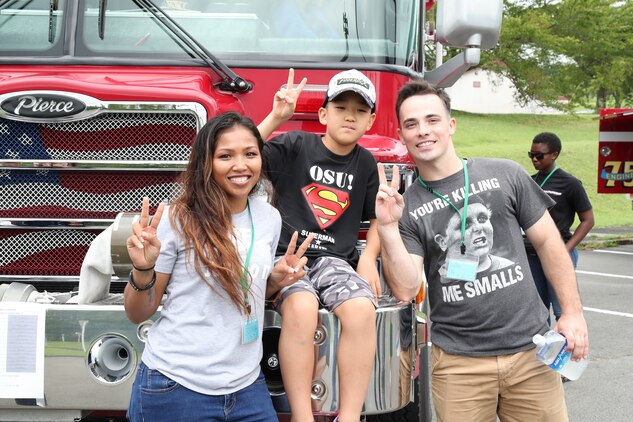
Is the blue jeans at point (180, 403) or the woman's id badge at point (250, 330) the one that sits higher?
the woman's id badge at point (250, 330)

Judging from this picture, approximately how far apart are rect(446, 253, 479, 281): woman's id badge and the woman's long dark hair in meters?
0.76

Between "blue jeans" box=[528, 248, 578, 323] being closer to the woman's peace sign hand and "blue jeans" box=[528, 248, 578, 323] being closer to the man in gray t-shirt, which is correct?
the man in gray t-shirt

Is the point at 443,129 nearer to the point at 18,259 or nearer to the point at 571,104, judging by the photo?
the point at 18,259

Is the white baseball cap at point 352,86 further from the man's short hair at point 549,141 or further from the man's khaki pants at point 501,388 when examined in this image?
the man's short hair at point 549,141

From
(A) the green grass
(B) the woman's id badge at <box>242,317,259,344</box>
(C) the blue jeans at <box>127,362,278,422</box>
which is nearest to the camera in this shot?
(C) the blue jeans at <box>127,362,278,422</box>

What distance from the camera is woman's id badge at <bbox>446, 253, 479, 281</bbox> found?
3.10 m

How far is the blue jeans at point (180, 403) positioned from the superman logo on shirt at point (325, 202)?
783 millimetres

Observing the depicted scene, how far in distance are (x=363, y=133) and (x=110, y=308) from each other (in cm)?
115

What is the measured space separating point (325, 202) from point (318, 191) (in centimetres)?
5

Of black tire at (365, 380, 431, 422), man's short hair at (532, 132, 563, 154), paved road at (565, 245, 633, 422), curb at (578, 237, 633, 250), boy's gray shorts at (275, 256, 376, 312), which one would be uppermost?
man's short hair at (532, 132, 563, 154)

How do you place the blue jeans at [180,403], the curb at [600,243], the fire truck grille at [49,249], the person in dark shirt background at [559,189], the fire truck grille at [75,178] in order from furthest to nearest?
the curb at [600,243] → the person in dark shirt background at [559,189] → the fire truck grille at [49,249] → the fire truck grille at [75,178] → the blue jeans at [180,403]

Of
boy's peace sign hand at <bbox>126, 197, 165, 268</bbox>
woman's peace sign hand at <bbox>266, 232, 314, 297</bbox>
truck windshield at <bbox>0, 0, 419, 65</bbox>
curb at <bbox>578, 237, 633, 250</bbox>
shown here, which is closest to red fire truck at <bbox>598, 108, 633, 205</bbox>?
curb at <bbox>578, 237, 633, 250</bbox>

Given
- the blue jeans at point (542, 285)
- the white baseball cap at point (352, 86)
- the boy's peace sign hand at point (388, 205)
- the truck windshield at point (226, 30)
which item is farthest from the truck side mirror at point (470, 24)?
the blue jeans at point (542, 285)

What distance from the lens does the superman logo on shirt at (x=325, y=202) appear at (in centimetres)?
336
